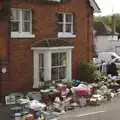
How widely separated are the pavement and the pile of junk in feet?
0.91

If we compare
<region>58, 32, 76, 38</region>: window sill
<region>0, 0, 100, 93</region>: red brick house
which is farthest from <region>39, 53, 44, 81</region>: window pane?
<region>58, 32, 76, 38</region>: window sill

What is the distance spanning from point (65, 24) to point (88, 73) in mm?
2945

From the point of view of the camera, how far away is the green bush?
2602 cm

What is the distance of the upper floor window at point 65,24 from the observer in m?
25.9

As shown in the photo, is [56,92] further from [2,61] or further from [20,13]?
[20,13]

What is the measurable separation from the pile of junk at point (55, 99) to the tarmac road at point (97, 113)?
395mm

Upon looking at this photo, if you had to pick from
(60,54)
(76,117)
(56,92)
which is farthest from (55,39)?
(76,117)

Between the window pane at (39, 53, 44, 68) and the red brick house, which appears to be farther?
the window pane at (39, 53, 44, 68)

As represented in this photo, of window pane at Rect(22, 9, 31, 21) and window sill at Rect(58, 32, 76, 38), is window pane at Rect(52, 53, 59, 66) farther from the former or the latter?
window pane at Rect(22, 9, 31, 21)

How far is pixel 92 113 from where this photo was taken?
18859 millimetres

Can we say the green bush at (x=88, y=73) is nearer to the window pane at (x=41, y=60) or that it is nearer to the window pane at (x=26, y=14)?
the window pane at (x=41, y=60)

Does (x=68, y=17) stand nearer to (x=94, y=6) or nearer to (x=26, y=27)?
(x=94, y=6)

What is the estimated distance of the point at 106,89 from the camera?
77.0ft

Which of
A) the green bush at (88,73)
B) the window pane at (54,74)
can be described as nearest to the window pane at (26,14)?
the window pane at (54,74)
